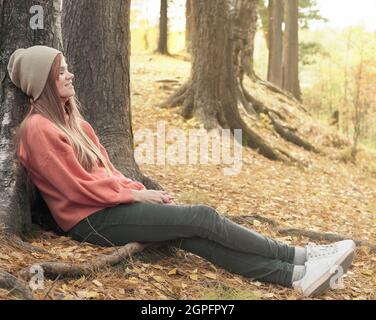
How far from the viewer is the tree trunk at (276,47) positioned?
60.2 ft

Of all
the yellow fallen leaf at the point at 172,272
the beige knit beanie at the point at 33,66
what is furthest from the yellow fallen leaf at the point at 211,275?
the beige knit beanie at the point at 33,66

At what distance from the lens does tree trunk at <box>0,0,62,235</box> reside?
393 cm

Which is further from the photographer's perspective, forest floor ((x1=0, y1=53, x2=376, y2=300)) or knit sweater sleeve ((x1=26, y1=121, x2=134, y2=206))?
knit sweater sleeve ((x1=26, y1=121, x2=134, y2=206))

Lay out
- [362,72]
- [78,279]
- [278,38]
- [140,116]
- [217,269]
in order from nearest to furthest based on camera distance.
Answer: [78,279]
[217,269]
[140,116]
[362,72]
[278,38]

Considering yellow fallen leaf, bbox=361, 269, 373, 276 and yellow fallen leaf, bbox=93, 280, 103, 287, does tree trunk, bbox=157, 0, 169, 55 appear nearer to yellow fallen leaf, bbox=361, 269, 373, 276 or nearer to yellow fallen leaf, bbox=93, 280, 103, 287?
yellow fallen leaf, bbox=361, 269, 373, 276

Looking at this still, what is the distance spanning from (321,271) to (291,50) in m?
14.3

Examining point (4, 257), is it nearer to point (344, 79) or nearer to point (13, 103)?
point (13, 103)

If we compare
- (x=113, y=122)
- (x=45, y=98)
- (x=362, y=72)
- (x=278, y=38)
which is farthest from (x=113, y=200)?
(x=278, y=38)

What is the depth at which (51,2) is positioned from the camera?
13.9ft

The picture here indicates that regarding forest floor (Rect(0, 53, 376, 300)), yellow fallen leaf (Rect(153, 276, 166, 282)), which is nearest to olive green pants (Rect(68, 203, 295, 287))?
forest floor (Rect(0, 53, 376, 300))

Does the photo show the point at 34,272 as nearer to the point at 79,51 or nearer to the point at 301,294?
the point at 301,294

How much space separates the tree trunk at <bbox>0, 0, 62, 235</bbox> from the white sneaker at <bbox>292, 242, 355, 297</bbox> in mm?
2030

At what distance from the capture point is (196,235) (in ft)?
12.8
